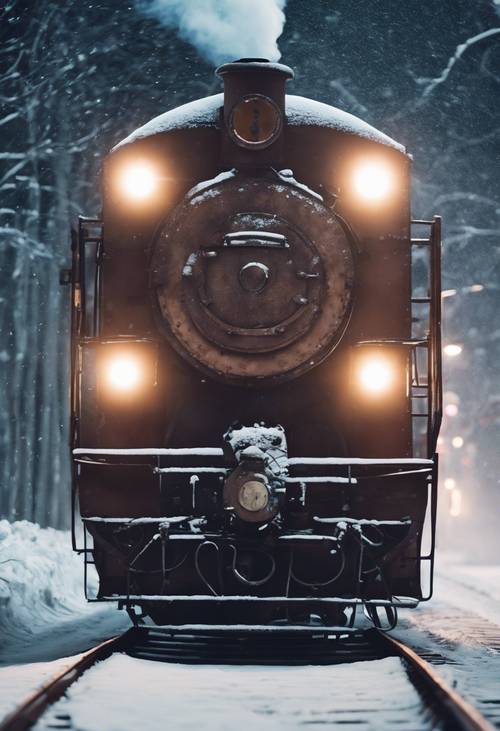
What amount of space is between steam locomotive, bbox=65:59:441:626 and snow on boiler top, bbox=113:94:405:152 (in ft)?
0.07

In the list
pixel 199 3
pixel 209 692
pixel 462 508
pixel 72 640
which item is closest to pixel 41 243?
pixel 199 3

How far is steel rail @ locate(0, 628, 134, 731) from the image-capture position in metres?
4.53

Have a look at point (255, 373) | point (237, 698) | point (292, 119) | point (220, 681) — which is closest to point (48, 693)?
point (237, 698)

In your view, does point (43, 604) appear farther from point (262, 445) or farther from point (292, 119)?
point (292, 119)

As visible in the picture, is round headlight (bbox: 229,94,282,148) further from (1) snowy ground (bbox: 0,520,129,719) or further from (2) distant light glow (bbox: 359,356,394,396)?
(1) snowy ground (bbox: 0,520,129,719)

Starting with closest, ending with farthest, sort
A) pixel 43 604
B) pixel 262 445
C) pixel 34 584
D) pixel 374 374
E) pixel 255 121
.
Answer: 1. pixel 262 445
2. pixel 374 374
3. pixel 255 121
4. pixel 43 604
5. pixel 34 584

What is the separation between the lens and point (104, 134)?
74.7 feet

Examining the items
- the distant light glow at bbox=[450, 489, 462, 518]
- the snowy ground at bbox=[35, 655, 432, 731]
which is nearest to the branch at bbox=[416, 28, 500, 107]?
the snowy ground at bbox=[35, 655, 432, 731]

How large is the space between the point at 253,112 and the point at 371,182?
1012mm

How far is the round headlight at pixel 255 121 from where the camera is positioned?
7.89m

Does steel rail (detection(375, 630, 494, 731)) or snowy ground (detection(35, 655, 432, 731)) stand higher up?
steel rail (detection(375, 630, 494, 731))

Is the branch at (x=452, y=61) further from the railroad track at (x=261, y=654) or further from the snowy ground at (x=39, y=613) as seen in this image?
the railroad track at (x=261, y=654)

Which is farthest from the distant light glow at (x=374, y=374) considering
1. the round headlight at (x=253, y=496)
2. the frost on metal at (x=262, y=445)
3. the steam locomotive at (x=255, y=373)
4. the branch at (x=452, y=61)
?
the branch at (x=452, y=61)

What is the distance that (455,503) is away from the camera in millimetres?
48969
